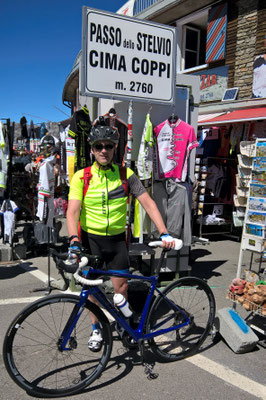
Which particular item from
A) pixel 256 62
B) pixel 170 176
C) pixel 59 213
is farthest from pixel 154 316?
pixel 256 62

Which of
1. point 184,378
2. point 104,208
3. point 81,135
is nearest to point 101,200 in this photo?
point 104,208

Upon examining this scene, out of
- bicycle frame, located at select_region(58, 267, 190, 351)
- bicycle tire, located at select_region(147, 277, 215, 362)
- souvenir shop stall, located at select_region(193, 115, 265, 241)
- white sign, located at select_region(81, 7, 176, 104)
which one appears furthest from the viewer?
souvenir shop stall, located at select_region(193, 115, 265, 241)

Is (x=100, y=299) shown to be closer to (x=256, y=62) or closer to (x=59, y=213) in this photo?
(x=59, y=213)

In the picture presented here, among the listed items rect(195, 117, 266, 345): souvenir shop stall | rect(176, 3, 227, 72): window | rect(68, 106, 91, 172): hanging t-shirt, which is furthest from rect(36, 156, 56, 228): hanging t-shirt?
rect(176, 3, 227, 72): window

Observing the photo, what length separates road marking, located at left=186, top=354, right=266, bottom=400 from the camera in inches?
113

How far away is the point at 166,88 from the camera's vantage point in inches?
193

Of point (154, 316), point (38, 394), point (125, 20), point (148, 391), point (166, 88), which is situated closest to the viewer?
point (38, 394)

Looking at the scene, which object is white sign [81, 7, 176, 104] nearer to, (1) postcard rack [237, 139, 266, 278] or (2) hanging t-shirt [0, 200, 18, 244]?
(1) postcard rack [237, 139, 266, 278]

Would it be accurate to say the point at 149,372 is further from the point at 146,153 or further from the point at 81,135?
the point at 81,135

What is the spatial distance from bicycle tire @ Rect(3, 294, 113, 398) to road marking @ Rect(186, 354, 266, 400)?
1.01m

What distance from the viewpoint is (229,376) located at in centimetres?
305

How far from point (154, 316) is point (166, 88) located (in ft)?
10.8

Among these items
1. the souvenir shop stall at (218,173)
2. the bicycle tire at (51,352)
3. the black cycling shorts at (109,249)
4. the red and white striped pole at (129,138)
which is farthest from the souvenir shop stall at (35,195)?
the souvenir shop stall at (218,173)

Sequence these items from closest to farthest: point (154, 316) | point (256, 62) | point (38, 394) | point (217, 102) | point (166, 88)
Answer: point (38, 394), point (154, 316), point (166, 88), point (256, 62), point (217, 102)
